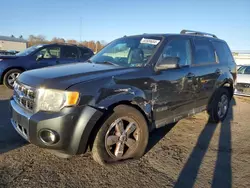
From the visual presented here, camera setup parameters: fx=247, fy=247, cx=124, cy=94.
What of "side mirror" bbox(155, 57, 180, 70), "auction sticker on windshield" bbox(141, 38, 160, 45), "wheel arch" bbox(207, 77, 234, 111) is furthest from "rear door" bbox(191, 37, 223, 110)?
"auction sticker on windshield" bbox(141, 38, 160, 45)

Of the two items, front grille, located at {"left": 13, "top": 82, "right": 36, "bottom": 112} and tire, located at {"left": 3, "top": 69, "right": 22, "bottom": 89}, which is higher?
front grille, located at {"left": 13, "top": 82, "right": 36, "bottom": 112}

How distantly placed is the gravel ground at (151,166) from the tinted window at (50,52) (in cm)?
522

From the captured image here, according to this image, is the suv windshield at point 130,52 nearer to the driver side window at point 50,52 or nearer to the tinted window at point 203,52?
the tinted window at point 203,52

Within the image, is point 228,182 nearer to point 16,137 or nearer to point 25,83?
point 25,83

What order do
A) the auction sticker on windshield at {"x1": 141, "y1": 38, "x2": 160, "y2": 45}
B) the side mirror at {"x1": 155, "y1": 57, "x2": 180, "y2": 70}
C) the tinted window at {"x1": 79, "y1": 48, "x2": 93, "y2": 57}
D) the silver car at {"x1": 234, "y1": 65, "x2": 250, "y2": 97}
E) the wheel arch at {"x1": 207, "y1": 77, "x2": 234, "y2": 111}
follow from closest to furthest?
the side mirror at {"x1": 155, "y1": 57, "x2": 180, "y2": 70} < the auction sticker on windshield at {"x1": 141, "y1": 38, "x2": 160, "y2": 45} < the wheel arch at {"x1": 207, "y1": 77, "x2": 234, "y2": 111} < the silver car at {"x1": 234, "y1": 65, "x2": 250, "y2": 97} < the tinted window at {"x1": 79, "y1": 48, "x2": 93, "y2": 57}

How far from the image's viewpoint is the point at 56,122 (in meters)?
2.86

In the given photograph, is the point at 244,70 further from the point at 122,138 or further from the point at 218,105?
the point at 122,138

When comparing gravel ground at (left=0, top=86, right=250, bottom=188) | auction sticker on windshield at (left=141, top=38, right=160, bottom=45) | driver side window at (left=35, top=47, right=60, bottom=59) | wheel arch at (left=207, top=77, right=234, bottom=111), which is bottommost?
gravel ground at (left=0, top=86, right=250, bottom=188)

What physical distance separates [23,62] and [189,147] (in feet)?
23.9

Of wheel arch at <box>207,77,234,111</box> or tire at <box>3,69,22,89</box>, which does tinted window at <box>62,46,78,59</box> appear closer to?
tire at <box>3,69,22,89</box>

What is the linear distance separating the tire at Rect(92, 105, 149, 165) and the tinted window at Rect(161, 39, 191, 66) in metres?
1.23

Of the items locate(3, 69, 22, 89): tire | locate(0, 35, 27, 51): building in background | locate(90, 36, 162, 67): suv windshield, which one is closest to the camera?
locate(90, 36, 162, 67): suv windshield

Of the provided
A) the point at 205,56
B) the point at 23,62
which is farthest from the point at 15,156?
the point at 23,62

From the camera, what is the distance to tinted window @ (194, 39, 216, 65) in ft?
15.8
